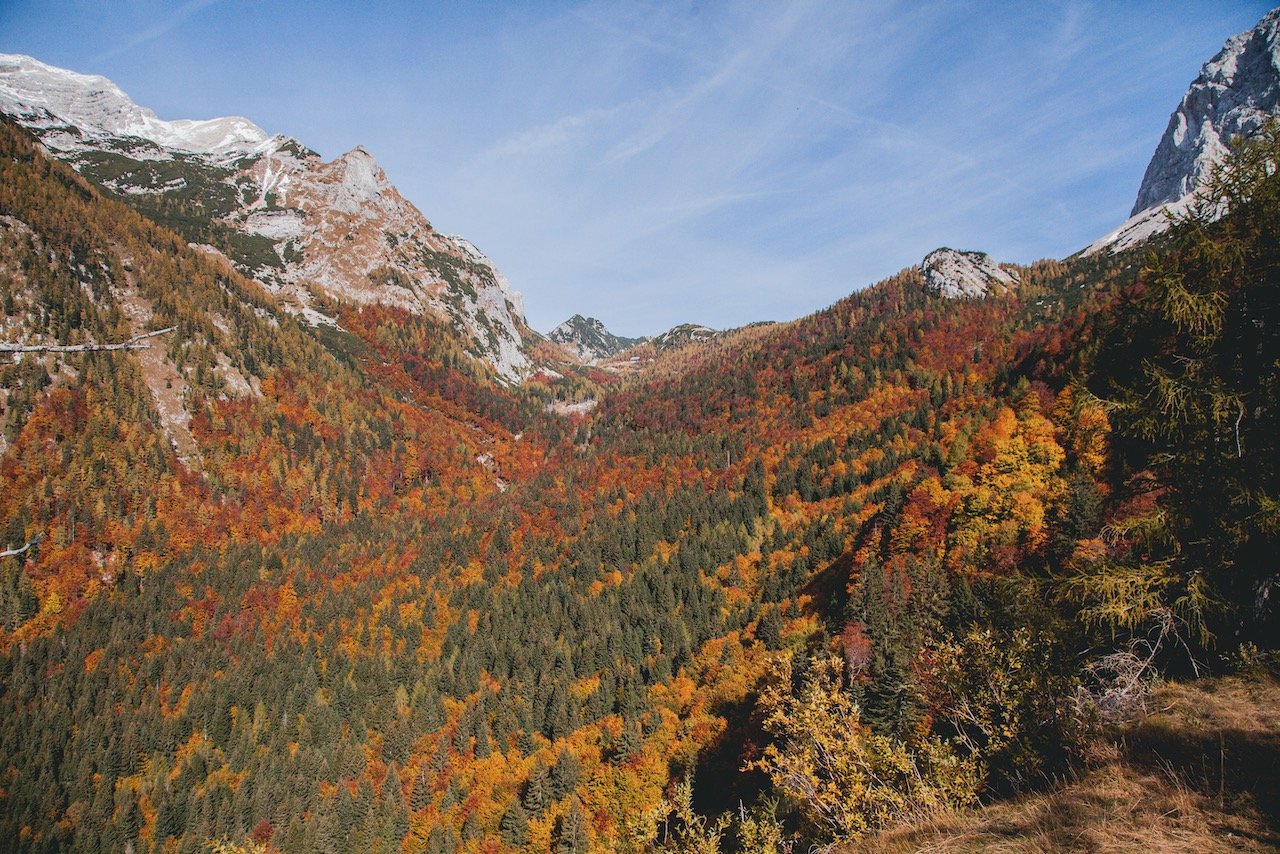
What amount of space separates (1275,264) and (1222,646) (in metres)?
9.42

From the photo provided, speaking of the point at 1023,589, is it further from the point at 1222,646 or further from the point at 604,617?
the point at 604,617

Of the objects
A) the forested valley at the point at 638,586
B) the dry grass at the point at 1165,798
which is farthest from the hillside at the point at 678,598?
Result: the forested valley at the point at 638,586

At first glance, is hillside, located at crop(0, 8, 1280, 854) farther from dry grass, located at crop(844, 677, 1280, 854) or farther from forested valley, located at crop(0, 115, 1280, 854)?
forested valley, located at crop(0, 115, 1280, 854)

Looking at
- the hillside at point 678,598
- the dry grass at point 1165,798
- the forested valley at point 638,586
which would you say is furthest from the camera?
the forested valley at point 638,586

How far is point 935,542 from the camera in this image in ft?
253

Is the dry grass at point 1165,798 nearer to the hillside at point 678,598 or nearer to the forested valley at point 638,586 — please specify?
the hillside at point 678,598

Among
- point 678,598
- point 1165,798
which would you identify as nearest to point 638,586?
point 678,598

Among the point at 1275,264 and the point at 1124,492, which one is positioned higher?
the point at 1275,264

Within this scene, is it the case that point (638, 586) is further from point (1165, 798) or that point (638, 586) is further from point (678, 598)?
point (1165, 798)

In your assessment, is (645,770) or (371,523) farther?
(371,523)

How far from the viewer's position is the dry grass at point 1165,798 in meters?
8.57

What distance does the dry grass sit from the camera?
337 inches

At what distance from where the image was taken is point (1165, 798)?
31.0 ft

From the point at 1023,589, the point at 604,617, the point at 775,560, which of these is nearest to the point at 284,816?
the point at 604,617
